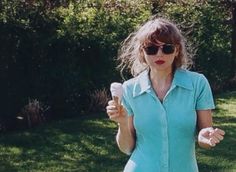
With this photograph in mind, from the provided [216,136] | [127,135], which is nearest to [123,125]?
[127,135]

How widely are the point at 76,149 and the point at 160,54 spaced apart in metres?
5.00

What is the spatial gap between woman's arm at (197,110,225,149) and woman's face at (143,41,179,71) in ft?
0.87

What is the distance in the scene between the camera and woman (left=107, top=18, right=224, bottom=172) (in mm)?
2941

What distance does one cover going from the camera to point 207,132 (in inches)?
112

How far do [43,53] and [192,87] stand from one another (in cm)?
687

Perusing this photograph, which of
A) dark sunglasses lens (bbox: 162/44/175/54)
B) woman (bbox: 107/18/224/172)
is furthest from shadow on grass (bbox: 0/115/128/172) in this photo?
dark sunglasses lens (bbox: 162/44/175/54)

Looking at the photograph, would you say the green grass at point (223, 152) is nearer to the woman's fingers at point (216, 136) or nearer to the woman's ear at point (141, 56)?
the woman's ear at point (141, 56)

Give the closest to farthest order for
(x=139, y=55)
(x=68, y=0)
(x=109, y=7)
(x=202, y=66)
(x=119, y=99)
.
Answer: (x=119, y=99) < (x=139, y=55) < (x=68, y=0) < (x=109, y=7) < (x=202, y=66)

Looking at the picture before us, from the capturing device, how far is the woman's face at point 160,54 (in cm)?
298

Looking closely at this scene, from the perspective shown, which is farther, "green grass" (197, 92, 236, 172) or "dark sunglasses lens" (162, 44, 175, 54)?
"green grass" (197, 92, 236, 172)

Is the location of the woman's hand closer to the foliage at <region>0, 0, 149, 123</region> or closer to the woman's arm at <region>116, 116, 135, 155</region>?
the woman's arm at <region>116, 116, 135, 155</region>

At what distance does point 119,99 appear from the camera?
2.92 metres

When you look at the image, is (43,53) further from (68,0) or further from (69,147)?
(69,147)

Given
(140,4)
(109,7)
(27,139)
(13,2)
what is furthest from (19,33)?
(140,4)
